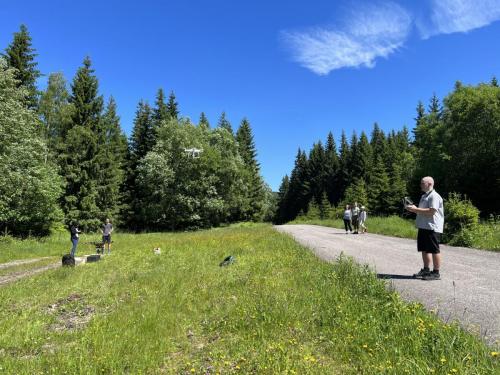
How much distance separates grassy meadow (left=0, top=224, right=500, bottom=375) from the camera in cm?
424

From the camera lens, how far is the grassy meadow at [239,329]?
13.9 feet

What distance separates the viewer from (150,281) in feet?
34.4

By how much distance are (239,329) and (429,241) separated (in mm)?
4328

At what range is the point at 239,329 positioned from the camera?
233 inches

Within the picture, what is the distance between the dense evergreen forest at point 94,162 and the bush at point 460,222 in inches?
952

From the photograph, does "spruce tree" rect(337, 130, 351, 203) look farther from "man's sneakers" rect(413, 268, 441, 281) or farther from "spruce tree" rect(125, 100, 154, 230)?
"man's sneakers" rect(413, 268, 441, 281)

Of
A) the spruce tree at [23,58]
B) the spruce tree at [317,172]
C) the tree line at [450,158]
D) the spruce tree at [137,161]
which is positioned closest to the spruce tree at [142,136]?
the spruce tree at [137,161]

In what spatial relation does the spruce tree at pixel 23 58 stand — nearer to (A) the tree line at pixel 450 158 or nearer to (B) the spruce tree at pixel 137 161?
(B) the spruce tree at pixel 137 161

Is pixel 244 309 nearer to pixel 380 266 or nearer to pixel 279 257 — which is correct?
pixel 380 266

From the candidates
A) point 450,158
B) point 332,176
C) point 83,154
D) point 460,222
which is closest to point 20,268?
point 460,222

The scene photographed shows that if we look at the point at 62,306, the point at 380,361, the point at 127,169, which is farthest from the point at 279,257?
the point at 127,169

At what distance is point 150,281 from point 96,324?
3603mm

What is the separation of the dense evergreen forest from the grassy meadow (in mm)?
18879

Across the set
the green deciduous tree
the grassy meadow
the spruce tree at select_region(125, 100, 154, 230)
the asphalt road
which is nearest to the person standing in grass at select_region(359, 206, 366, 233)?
the asphalt road
